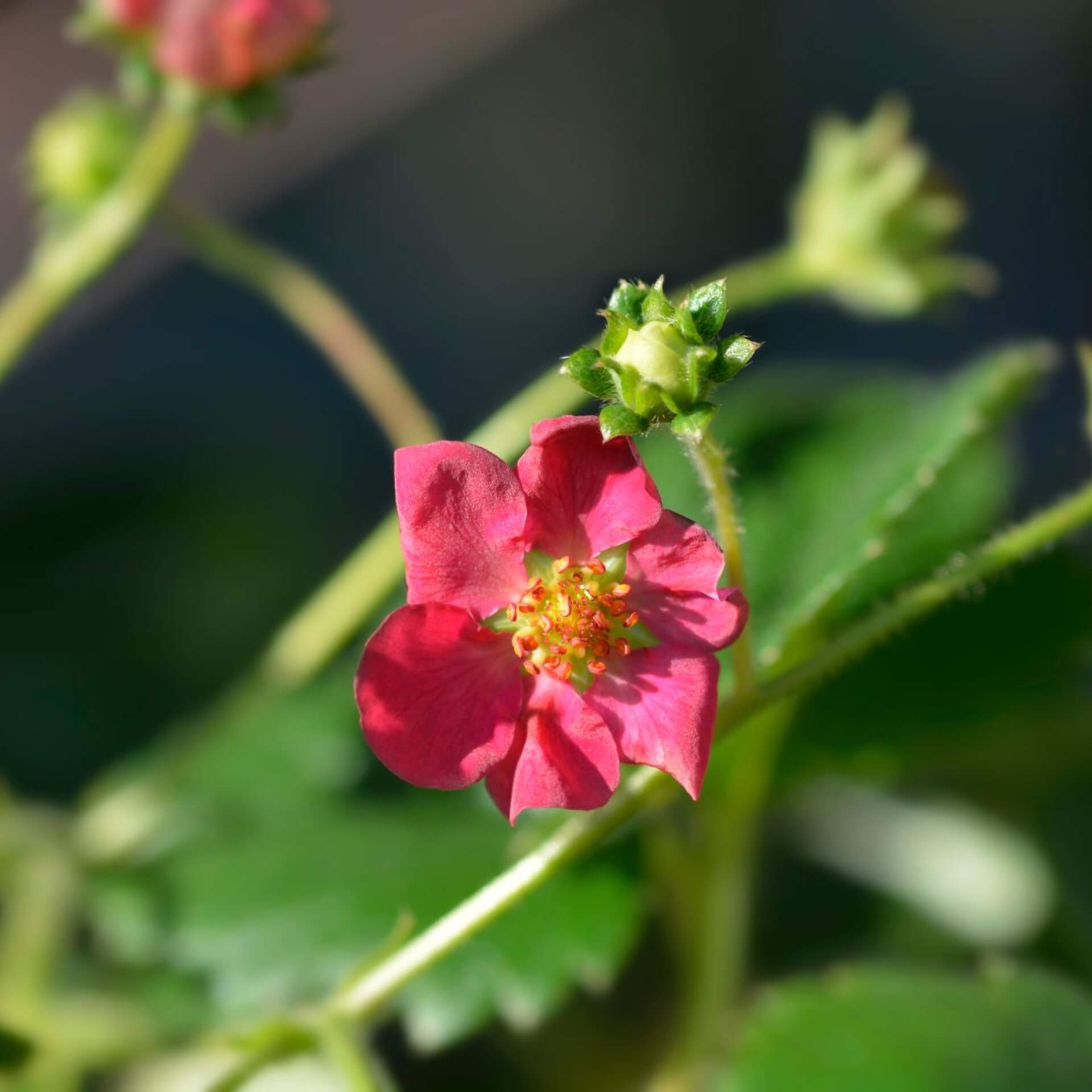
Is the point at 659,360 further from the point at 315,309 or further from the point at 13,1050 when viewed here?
the point at 315,309

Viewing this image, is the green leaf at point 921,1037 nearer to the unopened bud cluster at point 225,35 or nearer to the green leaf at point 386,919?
the green leaf at point 386,919

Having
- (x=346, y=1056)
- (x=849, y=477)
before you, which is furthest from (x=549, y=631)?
(x=849, y=477)

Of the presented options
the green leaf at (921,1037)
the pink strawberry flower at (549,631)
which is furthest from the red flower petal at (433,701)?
the green leaf at (921,1037)

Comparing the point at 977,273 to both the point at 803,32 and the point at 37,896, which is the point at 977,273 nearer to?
the point at 803,32

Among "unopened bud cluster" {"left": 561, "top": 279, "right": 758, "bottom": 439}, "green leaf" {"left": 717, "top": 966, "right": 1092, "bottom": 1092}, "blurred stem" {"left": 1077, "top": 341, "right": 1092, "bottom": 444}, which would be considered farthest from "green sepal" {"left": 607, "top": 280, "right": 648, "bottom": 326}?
"green leaf" {"left": 717, "top": 966, "right": 1092, "bottom": 1092}

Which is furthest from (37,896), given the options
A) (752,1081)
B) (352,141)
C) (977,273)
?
(352,141)

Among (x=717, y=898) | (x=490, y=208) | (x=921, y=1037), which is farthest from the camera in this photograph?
(x=490, y=208)

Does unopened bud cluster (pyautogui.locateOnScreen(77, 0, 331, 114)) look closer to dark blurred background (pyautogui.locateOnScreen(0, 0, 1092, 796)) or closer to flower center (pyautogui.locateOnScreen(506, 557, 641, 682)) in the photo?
flower center (pyautogui.locateOnScreen(506, 557, 641, 682))
